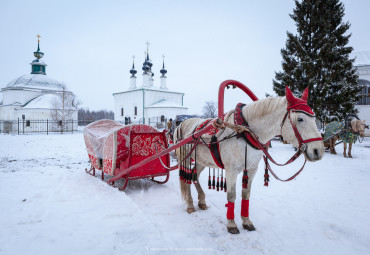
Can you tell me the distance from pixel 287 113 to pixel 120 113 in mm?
43418

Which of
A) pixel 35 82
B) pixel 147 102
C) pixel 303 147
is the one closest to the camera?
pixel 303 147

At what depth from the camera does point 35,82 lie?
34219 mm

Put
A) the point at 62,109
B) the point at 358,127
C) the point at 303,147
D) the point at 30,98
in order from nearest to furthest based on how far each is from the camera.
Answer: the point at 303,147 → the point at 358,127 → the point at 62,109 → the point at 30,98

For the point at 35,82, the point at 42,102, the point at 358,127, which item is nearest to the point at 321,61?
the point at 358,127

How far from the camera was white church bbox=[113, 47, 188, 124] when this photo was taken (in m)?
36.1

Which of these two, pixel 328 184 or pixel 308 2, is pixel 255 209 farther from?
pixel 308 2

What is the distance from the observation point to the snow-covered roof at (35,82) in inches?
1314

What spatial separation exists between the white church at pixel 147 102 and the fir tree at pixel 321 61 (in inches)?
885

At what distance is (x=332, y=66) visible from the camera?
14.8m

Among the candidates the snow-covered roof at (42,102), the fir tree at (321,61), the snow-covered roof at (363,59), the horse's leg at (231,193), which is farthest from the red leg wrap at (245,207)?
the snow-covered roof at (42,102)

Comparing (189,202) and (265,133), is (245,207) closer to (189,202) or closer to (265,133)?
(189,202)

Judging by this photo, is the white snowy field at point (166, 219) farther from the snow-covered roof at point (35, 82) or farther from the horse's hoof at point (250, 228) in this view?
the snow-covered roof at point (35, 82)

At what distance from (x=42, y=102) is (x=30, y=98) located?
4.01 m

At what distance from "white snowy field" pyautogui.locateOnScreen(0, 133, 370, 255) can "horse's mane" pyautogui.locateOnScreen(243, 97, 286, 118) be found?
1.72 m
